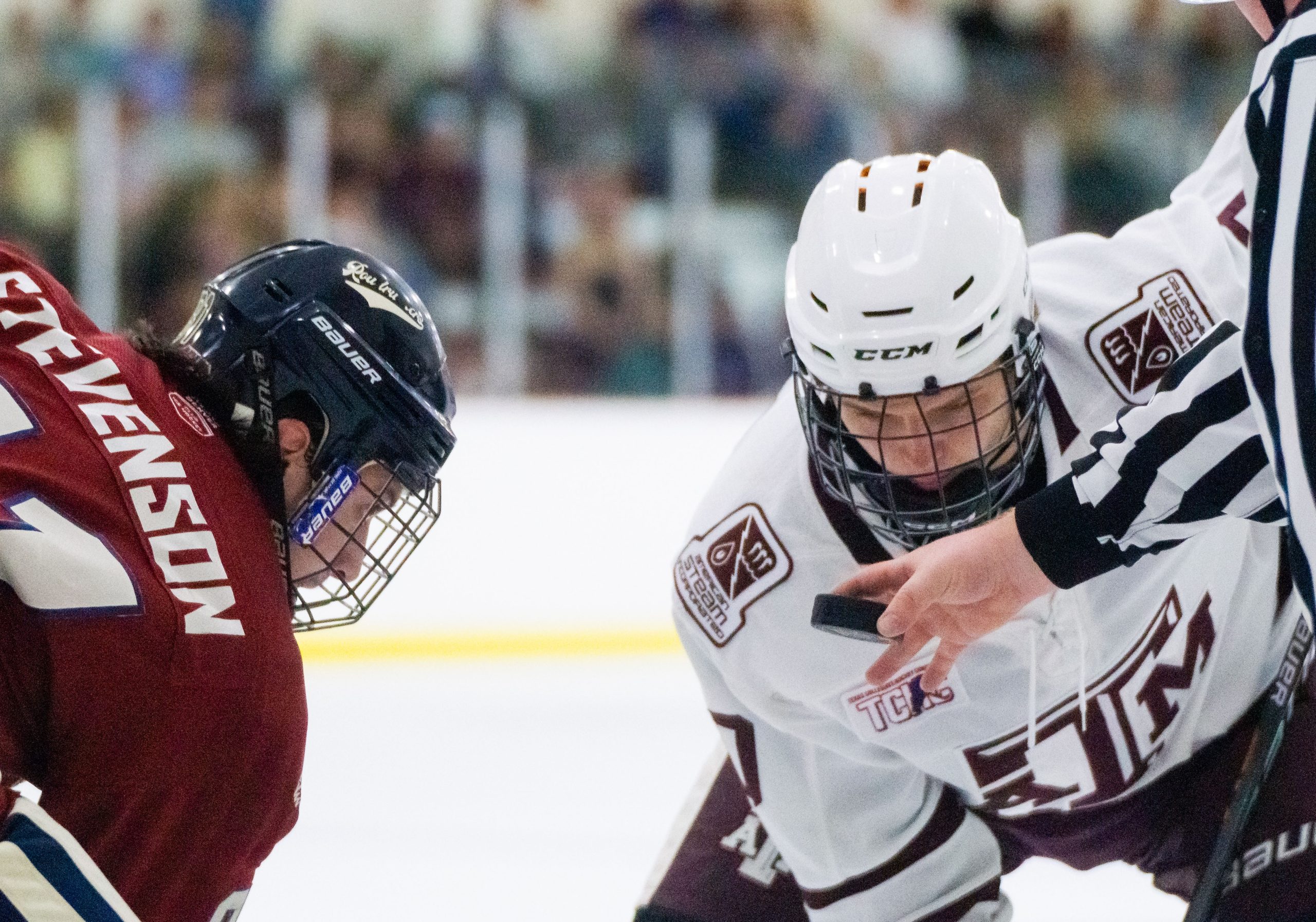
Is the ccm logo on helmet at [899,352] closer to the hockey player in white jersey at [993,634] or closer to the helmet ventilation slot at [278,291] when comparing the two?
the hockey player in white jersey at [993,634]

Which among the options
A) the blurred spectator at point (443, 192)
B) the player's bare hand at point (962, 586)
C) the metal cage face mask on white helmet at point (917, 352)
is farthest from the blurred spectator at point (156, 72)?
the player's bare hand at point (962, 586)

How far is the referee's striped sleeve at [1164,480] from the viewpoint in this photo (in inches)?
61.8

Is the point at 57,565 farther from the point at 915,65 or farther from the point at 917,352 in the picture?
the point at 915,65

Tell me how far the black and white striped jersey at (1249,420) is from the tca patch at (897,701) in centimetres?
44

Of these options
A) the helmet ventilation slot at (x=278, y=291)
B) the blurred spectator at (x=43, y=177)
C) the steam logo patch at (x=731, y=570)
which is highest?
the helmet ventilation slot at (x=278, y=291)

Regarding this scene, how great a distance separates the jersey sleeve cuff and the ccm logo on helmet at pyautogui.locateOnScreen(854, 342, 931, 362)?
0.25 meters

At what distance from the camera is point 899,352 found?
188 centimetres

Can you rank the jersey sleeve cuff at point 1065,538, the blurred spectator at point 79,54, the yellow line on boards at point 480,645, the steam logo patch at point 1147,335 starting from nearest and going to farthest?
the jersey sleeve cuff at point 1065,538, the steam logo patch at point 1147,335, the yellow line on boards at point 480,645, the blurred spectator at point 79,54

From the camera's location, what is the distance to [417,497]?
192cm

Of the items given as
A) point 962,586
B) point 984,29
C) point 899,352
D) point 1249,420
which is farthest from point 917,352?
point 984,29

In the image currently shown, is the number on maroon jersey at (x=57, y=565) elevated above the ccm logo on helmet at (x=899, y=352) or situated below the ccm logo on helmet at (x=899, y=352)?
below

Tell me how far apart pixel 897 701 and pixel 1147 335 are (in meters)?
0.53

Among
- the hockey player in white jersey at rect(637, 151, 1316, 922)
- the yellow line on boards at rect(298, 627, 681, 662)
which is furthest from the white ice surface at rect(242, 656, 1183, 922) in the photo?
the hockey player in white jersey at rect(637, 151, 1316, 922)

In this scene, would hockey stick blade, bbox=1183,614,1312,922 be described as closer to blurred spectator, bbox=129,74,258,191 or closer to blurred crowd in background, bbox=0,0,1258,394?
blurred crowd in background, bbox=0,0,1258,394
